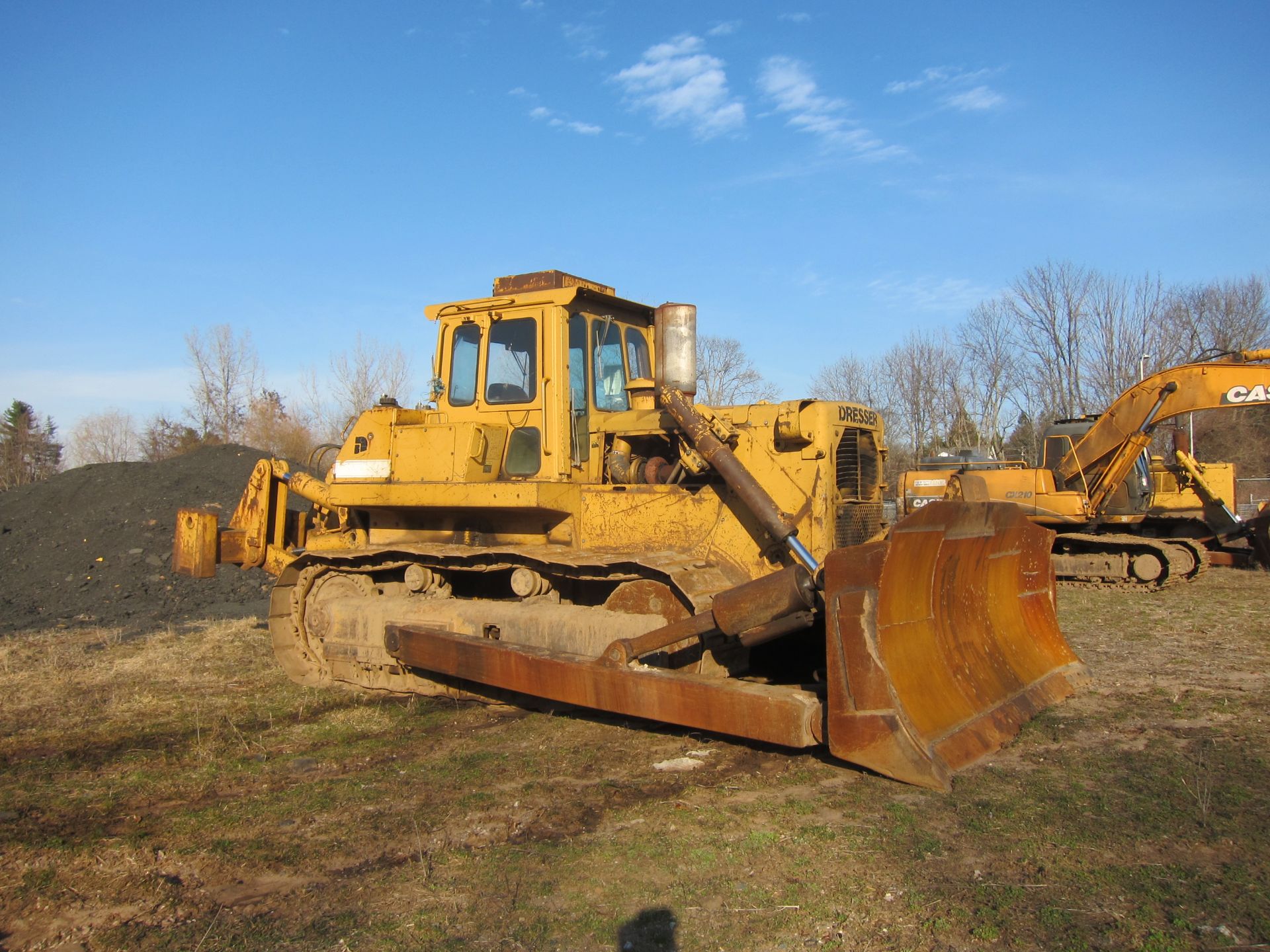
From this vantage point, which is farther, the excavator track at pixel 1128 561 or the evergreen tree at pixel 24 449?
the evergreen tree at pixel 24 449

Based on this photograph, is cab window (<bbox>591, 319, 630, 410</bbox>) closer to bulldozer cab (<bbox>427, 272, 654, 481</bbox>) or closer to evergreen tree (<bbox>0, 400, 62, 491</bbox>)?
bulldozer cab (<bbox>427, 272, 654, 481</bbox>)

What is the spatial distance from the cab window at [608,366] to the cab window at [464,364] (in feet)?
3.07

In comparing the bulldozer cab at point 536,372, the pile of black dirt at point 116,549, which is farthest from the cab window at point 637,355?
the pile of black dirt at point 116,549

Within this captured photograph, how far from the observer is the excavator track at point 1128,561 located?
46.1 ft

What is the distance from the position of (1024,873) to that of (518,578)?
3.92 metres

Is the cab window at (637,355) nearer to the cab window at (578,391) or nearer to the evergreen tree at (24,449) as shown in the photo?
the cab window at (578,391)

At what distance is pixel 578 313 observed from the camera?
716 centimetres

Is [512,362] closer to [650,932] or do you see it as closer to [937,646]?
→ [937,646]

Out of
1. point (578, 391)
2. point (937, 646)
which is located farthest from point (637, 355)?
point (937, 646)

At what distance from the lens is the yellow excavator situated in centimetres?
1347

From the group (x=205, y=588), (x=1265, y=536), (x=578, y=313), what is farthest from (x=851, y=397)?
(x=578, y=313)

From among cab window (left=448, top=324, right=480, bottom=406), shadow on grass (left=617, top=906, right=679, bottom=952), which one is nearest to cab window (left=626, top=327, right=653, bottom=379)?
cab window (left=448, top=324, right=480, bottom=406)

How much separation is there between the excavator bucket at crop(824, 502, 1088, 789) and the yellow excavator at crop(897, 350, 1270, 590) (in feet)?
24.2

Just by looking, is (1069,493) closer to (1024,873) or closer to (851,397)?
(1024,873)
